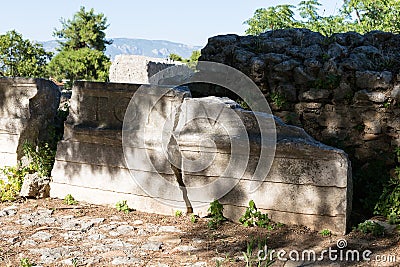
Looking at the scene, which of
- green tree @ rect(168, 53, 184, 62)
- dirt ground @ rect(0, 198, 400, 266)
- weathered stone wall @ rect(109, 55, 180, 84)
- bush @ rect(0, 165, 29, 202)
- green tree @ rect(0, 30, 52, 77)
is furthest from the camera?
green tree @ rect(168, 53, 184, 62)

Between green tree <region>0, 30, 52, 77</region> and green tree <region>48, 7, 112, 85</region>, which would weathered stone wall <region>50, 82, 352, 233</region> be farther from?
green tree <region>48, 7, 112, 85</region>

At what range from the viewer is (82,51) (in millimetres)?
32312

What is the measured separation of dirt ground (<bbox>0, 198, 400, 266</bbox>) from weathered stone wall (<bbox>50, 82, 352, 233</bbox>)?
22 cm

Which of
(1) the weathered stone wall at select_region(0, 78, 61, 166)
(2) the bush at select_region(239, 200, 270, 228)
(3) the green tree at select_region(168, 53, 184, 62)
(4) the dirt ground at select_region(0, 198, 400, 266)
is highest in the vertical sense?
(3) the green tree at select_region(168, 53, 184, 62)

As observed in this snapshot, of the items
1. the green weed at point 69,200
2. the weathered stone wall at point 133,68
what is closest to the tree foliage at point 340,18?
the weathered stone wall at point 133,68

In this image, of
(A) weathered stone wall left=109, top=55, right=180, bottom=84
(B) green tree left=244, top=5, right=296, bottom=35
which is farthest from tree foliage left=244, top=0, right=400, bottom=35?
(A) weathered stone wall left=109, top=55, right=180, bottom=84

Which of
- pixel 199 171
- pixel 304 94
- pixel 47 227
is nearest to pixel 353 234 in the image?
pixel 199 171

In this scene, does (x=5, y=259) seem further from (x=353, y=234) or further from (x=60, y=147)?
(x=353, y=234)

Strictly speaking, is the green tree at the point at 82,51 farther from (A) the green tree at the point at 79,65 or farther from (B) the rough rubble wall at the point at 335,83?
(B) the rough rubble wall at the point at 335,83

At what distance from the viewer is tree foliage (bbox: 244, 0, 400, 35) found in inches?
677

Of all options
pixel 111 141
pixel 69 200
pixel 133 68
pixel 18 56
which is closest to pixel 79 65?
pixel 18 56

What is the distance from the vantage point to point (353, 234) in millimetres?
4863

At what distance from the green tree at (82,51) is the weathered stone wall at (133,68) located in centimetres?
1431

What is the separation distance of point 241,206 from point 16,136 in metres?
3.22
